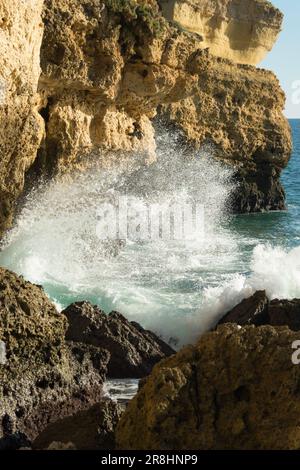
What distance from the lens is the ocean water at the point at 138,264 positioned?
12.8 m

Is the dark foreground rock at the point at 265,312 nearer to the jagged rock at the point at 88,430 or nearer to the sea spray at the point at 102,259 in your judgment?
the sea spray at the point at 102,259

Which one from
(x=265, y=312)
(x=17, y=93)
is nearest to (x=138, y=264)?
(x=265, y=312)

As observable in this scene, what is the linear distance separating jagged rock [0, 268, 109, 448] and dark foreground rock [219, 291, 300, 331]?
3170mm

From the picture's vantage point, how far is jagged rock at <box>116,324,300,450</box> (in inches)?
192

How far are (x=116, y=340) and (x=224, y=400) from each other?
14.8 ft

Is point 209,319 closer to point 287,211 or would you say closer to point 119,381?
point 119,381

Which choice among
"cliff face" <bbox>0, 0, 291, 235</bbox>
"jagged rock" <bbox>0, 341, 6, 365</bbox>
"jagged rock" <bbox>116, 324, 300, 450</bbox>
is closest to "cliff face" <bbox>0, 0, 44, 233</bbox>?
"cliff face" <bbox>0, 0, 291, 235</bbox>

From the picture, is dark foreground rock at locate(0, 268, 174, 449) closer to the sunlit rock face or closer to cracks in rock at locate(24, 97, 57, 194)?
cracks in rock at locate(24, 97, 57, 194)

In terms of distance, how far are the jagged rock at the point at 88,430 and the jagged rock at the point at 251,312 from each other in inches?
197

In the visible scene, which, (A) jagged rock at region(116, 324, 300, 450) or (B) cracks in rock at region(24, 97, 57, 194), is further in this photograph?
(B) cracks in rock at region(24, 97, 57, 194)

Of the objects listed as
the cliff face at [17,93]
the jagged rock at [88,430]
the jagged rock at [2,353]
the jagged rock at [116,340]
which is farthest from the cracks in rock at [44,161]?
the jagged rock at [88,430]

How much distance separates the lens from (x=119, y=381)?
902 cm

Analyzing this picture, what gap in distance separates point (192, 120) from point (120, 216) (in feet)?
33.2

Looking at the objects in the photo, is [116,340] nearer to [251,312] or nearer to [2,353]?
[251,312]
